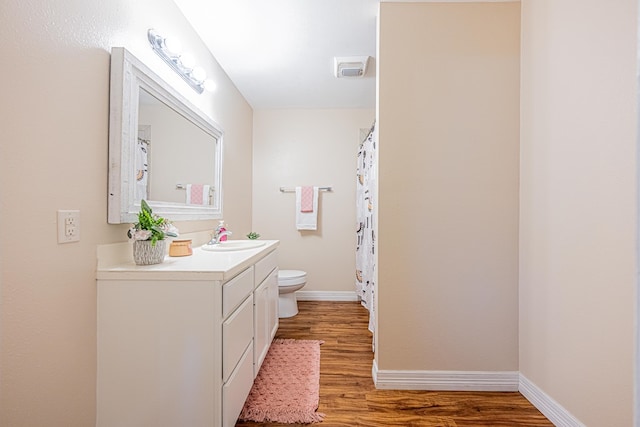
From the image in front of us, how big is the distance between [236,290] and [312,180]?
2.25 metres

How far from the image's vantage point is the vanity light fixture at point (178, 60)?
4.85 ft

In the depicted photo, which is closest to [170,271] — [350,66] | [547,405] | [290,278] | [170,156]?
[170,156]

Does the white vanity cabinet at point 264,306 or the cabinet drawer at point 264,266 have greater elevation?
the cabinet drawer at point 264,266

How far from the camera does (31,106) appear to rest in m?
0.87

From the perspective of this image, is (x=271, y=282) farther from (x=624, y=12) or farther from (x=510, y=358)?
(x=624, y=12)

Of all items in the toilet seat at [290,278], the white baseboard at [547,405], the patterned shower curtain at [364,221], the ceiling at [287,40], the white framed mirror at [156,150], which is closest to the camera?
the white framed mirror at [156,150]

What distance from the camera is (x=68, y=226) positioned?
39.2 inches

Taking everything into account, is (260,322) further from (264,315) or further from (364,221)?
(364,221)

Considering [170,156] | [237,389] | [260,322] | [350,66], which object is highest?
[350,66]

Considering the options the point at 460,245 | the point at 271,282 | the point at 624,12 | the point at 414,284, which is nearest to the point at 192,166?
the point at 271,282

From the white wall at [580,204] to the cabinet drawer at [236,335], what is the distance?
1433 millimetres

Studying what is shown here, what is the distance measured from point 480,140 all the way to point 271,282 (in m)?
1.52

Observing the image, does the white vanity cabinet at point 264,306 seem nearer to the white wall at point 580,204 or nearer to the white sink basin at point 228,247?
the white sink basin at point 228,247

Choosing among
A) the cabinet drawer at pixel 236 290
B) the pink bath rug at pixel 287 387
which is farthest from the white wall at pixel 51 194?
the pink bath rug at pixel 287 387
